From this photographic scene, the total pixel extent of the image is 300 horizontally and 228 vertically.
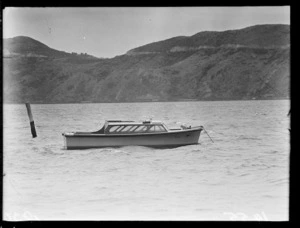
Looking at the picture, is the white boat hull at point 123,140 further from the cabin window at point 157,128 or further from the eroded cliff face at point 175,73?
the eroded cliff face at point 175,73

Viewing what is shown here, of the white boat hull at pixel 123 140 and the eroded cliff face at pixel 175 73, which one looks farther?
the eroded cliff face at pixel 175 73

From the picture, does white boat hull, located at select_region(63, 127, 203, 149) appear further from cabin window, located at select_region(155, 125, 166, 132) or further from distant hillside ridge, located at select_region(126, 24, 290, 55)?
distant hillside ridge, located at select_region(126, 24, 290, 55)

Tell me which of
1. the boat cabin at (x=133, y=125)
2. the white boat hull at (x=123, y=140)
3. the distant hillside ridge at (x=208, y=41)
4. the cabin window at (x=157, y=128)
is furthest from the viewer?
the distant hillside ridge at (x=208, y=41)

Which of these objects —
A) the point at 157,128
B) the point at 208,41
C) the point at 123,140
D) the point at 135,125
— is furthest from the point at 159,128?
the point at 208,41

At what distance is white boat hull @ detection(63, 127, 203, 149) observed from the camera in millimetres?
20297

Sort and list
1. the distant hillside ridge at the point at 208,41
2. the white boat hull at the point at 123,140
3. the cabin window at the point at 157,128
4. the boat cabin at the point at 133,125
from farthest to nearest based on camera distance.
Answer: the distant hillside ridge at the point at 208,41 < the cabin window at the point at 157,128 < the boat cabin at the point at 133,125 < the white boat hull at the point at 123,140

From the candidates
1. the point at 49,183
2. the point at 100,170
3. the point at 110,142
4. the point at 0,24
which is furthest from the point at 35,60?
the point at 0,24

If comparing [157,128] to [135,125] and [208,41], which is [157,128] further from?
[208,41]

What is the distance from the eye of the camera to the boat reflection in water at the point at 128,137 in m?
20.3

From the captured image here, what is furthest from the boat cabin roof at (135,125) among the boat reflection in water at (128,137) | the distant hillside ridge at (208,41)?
the distant hillside ridge at (208,41)

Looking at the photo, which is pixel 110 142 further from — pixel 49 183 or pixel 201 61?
pixel 201 61

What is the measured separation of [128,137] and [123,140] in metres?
0.28

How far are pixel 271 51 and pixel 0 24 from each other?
71.6 metres
